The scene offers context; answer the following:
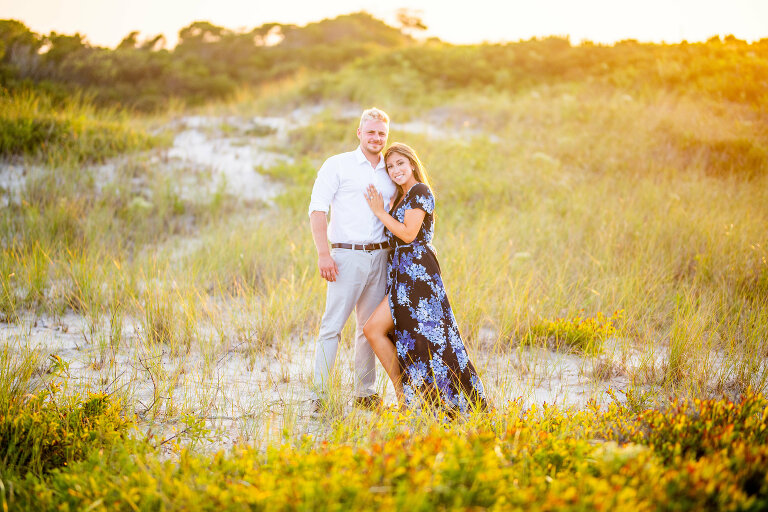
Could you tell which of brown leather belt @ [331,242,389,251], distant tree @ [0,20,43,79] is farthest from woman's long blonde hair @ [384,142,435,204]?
distant tree @ [0,20,43,79]

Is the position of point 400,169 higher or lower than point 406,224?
higher

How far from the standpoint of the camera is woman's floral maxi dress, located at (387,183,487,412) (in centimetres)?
374

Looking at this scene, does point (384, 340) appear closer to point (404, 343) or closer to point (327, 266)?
point (404, 343)

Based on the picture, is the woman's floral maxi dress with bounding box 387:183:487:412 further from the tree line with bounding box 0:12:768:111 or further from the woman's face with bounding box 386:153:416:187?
the tree line with bounding box 0:12:768:111

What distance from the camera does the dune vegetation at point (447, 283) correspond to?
7.89 ft

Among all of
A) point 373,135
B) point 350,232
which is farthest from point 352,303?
point 373,135

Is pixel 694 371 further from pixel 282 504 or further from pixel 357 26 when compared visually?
pixel 357 26

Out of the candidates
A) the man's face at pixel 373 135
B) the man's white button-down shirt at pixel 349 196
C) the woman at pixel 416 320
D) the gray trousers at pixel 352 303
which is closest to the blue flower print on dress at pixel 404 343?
the woman at pixel 416 320

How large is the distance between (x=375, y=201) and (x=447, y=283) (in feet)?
7.70

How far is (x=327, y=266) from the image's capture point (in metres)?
3.86

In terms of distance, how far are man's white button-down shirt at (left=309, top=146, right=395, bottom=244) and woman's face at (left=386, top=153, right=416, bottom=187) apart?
16 cm

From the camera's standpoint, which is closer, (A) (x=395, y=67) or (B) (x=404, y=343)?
(B) (x=404, y=343)

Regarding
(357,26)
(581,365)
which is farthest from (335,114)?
(357,26)

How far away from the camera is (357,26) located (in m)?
30.4
